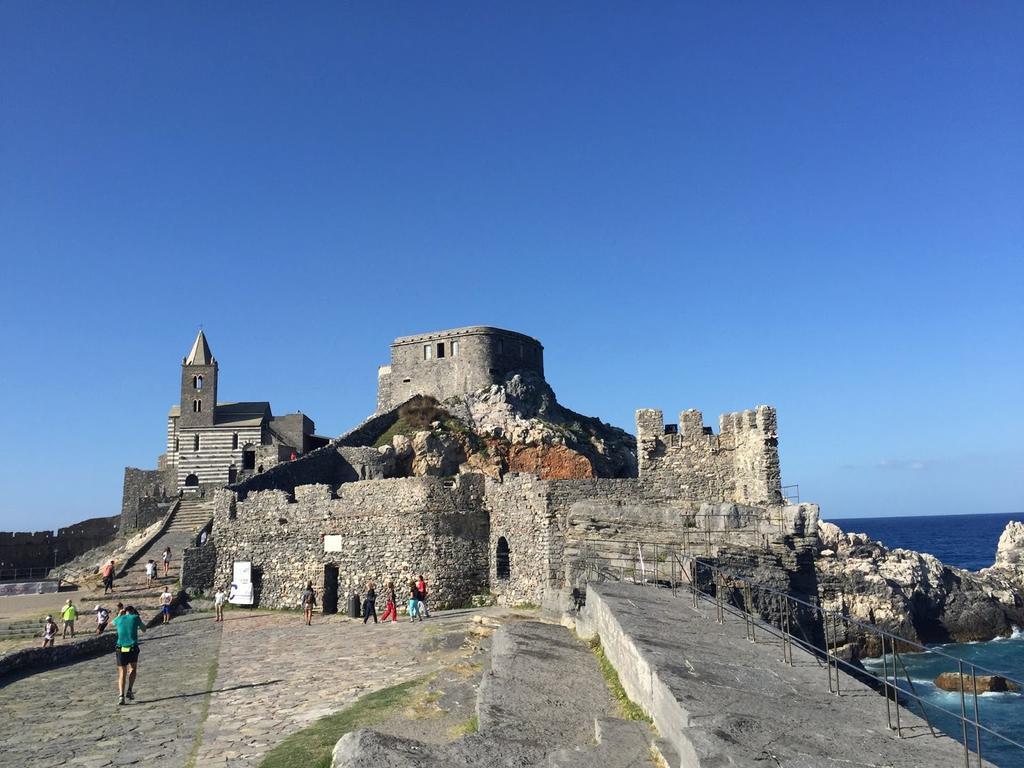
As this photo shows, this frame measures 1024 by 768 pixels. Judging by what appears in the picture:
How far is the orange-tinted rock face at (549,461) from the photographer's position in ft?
142

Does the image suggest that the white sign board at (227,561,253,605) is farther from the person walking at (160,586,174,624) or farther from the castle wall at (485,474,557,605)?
the castle wall at (485,474,557,605)

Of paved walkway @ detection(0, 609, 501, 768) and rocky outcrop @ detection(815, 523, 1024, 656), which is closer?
paved walkway @ detection(0, 609, 501, 768)

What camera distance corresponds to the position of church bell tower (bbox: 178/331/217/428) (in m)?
50.6

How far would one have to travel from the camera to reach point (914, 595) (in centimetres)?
3641

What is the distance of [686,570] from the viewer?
16234 millimetres

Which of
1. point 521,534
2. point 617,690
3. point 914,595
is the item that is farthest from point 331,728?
point 914,595

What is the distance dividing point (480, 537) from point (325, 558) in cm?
600

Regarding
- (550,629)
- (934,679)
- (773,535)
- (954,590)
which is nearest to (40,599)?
(550,629)

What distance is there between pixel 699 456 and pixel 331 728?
57.9ft

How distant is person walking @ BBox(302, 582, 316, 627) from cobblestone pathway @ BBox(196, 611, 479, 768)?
0.41 metres

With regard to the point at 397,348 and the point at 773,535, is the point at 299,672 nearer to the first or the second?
the point at 773,535

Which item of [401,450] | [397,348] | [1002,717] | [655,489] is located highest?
[397,348]

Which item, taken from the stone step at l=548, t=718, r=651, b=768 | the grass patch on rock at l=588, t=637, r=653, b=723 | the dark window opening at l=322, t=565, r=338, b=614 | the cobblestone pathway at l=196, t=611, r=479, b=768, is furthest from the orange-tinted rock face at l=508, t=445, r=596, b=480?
the stone step at l=548, t=718, r=651, b=768

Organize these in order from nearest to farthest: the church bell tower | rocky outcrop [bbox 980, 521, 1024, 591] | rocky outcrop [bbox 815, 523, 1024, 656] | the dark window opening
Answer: the dark window opening, rocky outcrop [bbox 815, 523, 1024, 656], rocky outcrop [bbox 980, 521, 1024, 591], the church bell tower
